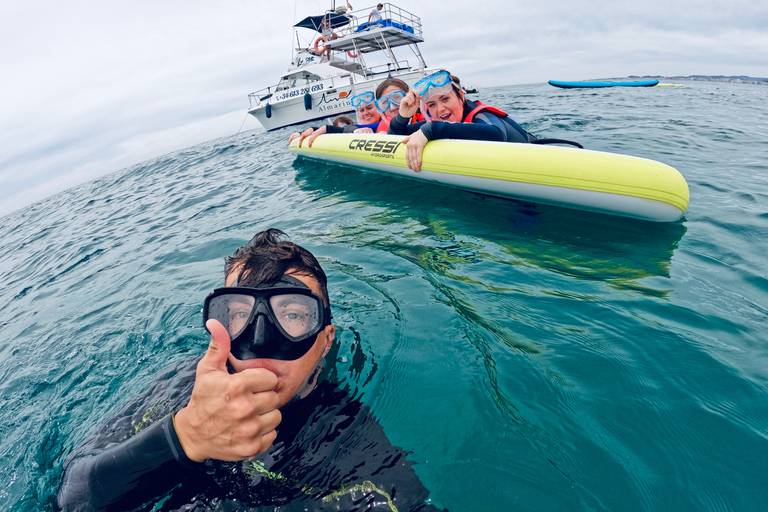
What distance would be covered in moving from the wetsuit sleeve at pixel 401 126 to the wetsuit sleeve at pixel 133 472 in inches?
209

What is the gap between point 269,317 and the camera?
1.42 metres

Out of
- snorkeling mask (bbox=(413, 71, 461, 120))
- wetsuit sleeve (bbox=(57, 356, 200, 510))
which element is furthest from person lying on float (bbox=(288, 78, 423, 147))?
wetsuit sleeve (bbox=(57, 356, 200, 510))

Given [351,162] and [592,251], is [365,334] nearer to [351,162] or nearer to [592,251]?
[592,251]

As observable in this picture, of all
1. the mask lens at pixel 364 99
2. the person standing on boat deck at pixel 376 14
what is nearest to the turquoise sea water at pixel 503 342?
the mask lens at pixel 364 99

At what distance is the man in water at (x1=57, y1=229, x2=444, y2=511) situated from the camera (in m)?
1.08

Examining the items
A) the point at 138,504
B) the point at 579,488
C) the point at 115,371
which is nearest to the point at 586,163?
the point at 579,488

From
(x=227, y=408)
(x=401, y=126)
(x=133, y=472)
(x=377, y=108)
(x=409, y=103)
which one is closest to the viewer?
(x=227, y=408)

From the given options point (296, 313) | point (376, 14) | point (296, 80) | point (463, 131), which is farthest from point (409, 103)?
point (296, 80)

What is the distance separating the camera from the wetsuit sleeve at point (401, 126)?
5.71 metres

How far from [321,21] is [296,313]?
23.8 metres

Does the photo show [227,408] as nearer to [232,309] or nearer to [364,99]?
[232,309]

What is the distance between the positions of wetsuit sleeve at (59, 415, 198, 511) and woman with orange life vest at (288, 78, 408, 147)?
248 inches

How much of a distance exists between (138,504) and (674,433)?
2213 mm

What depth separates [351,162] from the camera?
22.4ft
